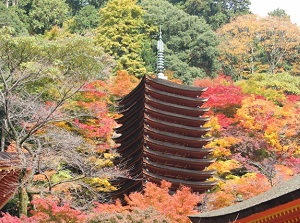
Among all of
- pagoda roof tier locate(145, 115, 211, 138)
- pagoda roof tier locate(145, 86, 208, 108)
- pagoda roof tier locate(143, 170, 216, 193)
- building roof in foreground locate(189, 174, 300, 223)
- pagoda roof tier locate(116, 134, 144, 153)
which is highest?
building roof in foreground locate(189, 174, 300, 223)

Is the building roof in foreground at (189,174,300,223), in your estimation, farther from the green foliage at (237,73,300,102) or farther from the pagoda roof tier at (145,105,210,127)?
the green foliage at (237,73,300,102)

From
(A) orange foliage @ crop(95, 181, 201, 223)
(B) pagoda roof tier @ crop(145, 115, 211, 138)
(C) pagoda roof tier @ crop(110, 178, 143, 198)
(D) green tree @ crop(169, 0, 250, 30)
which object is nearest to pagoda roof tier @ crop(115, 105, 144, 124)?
(B) pagoda roof tier @ crop(145, 115, 211, 138)

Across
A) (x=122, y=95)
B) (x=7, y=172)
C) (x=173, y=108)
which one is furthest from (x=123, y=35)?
(x=7, y=172)

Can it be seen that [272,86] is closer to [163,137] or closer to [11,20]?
[163,137]

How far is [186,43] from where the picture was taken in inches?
1688

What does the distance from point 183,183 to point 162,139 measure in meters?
2.20

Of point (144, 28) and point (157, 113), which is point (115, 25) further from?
point (157, 113)

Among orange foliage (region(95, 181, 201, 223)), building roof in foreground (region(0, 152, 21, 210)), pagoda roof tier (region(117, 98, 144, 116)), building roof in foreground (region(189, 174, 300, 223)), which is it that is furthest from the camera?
pagoda roof tier (region(117, 98, 144, 116))

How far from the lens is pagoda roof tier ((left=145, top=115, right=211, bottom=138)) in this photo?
23375 mm

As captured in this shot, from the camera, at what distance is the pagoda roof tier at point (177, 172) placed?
22.4 meters

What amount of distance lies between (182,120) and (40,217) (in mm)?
12829

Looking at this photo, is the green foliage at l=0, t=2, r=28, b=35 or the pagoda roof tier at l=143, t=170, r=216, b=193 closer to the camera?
the pagoda roof tier at l=143, t=170, r=216, b=193

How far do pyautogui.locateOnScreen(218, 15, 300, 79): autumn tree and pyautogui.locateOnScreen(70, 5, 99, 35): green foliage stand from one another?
10750 millimetres

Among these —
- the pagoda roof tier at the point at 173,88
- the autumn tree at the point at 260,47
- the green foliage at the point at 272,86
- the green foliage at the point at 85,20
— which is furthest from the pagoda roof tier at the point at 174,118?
the green foliage at the point at 85,20
